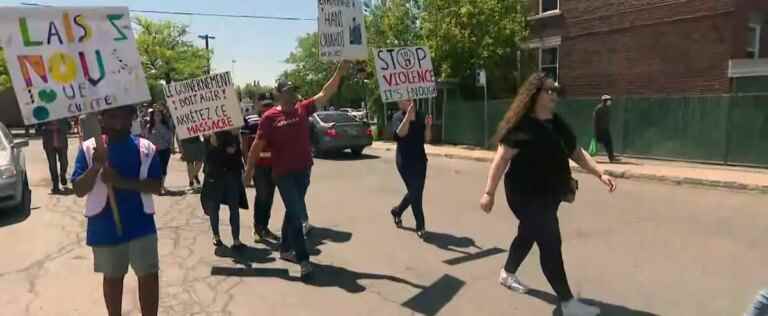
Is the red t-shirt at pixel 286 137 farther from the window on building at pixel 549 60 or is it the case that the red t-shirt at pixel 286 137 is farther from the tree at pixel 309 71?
the tree at pixel 309 71

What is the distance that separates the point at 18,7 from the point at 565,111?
15675mm

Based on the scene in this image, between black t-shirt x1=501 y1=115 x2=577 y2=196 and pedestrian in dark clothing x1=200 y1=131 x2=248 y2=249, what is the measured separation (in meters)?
3.23

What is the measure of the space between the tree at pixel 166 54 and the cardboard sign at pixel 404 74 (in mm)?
41905

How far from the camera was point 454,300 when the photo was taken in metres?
4.70

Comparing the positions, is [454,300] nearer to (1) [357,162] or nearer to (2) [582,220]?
(2) [582,220]

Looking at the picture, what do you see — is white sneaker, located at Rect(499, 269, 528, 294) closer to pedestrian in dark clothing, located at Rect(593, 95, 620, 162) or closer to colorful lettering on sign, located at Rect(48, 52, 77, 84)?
colorful lettering on sign, located at Rect(48, 52, 77, 84)

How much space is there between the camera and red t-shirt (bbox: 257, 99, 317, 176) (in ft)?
17.0

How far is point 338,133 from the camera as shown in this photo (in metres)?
17.1

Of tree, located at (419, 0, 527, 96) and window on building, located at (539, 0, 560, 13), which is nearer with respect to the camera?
tree, located at (419, 0, 527, 96)

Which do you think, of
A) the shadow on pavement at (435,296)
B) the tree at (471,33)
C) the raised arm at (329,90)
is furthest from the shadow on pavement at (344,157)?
the shadow on pavement at (435,296)

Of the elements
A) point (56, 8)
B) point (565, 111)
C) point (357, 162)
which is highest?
point (56, 8)

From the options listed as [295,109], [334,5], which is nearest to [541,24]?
[334,5]

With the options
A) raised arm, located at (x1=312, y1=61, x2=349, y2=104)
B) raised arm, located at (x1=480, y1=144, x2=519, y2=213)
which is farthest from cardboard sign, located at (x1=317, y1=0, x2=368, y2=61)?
raised arm, located at (x1=480, y1=144, x2=519, y2=213)

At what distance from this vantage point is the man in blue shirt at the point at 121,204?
11.1 ft
